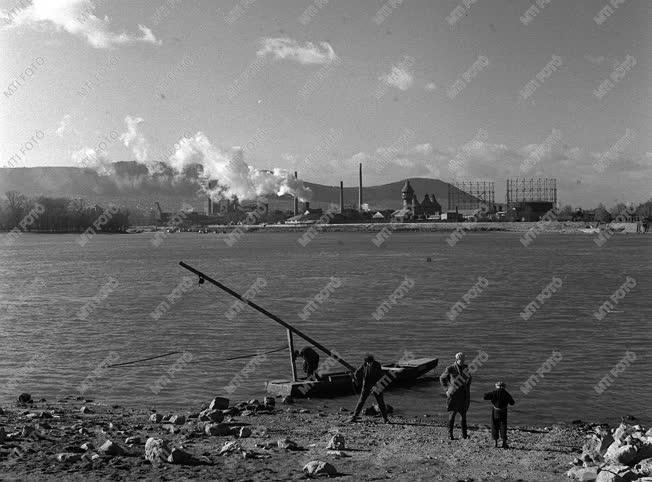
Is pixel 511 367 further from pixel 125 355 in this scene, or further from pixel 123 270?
pixel 123 270

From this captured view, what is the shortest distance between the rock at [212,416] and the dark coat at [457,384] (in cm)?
742

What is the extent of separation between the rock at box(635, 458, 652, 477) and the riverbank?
6.53 feet

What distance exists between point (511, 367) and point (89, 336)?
2569 cm

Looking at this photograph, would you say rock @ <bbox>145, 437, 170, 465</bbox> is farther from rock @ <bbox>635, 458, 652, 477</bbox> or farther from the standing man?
rock @ <bbox>635, 458, 652, 477</bbox>

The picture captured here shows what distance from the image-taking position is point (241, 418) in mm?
24406

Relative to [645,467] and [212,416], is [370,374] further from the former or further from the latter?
[645,467]

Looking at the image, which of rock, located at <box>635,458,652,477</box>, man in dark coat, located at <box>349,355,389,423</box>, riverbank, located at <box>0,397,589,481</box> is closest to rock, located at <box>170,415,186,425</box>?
riverbank, located at <box>0,397,589,481</box>

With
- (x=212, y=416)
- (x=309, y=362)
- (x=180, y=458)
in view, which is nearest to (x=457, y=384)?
(x=180, y=458)

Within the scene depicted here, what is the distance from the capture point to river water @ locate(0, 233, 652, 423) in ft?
97.1

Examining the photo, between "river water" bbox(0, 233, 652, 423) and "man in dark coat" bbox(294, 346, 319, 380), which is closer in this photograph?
"man in dark coat" bbox(294, 346, 319, 380)

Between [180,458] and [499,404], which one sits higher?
[499,404]

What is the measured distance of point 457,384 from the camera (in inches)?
809

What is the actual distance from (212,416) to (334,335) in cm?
2161

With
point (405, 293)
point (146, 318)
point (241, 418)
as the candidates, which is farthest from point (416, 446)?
point (405, 293)
